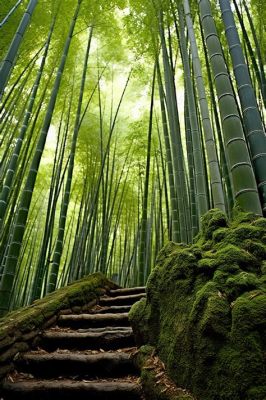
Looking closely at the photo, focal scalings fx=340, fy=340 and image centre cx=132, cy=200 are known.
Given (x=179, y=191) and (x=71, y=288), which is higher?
(x=179, y=191)

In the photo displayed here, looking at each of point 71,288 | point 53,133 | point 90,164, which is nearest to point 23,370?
point 71,288

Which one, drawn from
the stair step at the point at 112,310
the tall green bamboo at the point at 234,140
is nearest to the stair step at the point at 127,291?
the stair step at the point at 112,310

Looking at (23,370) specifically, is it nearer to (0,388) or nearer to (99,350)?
(0,388)

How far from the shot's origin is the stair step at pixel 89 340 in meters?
2.32

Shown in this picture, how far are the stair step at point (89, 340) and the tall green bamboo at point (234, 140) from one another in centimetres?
120

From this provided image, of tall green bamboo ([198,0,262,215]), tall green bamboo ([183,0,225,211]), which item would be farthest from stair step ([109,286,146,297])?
tall green bamboo ([198,0,262,215])

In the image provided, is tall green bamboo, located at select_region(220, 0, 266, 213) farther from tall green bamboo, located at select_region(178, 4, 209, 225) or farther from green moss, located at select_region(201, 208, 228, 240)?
tall green bamboo, located at select_region(178, 4, 209, 225)

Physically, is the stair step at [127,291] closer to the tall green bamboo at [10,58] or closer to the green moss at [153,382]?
the green moss at [153,382]

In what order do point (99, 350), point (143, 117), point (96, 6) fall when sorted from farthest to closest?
point (143, 117), point (96, 6), point (99, 350)

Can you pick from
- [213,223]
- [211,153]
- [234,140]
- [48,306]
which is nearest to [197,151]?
[211,153]

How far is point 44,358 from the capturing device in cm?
212

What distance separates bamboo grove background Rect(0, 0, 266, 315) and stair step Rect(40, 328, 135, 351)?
0.94 meters

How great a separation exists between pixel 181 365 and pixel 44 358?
1.03m

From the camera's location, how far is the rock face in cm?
120
